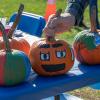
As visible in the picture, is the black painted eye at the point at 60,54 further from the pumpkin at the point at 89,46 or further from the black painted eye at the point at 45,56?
the pumpkin at the point at 89,46

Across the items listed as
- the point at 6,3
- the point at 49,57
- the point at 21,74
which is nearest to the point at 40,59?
the point at 49,57

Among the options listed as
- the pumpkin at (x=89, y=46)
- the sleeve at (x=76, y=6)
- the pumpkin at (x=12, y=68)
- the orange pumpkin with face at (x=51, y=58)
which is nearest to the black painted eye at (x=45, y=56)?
the orange pumpkin with face at (x=51, y=58)

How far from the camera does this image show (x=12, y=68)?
1.57 metres

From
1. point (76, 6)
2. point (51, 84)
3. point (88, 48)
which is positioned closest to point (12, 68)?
point (51, 84)

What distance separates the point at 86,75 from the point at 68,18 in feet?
0.96

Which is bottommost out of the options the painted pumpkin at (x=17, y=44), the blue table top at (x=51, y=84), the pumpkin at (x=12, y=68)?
the blue table top at (x=51, y=84)

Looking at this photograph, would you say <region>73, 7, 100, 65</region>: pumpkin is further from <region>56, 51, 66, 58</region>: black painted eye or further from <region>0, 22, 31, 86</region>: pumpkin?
<region>0, 22, 31, 86</region>: pumpkin

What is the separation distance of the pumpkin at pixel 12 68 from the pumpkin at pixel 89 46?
393 millimetres

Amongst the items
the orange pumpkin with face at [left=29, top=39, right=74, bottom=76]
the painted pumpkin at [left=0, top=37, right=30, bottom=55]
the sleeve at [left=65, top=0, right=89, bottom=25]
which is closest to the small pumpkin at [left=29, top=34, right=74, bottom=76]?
the orange pumpkin with face at [left=29, top=39, right=74, bottom=76]

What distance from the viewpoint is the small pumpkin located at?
1720 mm

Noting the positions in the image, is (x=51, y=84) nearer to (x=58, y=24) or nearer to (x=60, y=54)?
(x=60, y=54)

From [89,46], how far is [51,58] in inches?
10.3

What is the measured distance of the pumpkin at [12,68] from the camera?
5.15 feet

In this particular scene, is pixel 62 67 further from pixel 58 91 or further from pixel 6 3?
pixel 6 3
